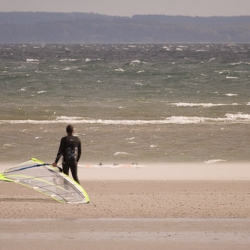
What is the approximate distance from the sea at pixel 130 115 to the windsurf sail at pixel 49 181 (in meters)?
4.99

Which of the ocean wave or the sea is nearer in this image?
the sea

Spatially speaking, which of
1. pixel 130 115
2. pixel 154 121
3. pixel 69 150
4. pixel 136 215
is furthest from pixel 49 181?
pixel 130 115

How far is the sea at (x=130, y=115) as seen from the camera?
59.3 ft

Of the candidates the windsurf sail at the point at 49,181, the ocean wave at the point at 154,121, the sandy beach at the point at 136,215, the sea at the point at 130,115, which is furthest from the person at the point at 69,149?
the ocean wave at the point at 154,121

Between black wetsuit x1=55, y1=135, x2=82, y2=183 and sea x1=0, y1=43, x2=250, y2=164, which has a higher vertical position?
sea x1=0, y1=43, x2=250, y2=164

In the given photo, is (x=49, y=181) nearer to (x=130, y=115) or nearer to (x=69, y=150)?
(x=69, y=150)

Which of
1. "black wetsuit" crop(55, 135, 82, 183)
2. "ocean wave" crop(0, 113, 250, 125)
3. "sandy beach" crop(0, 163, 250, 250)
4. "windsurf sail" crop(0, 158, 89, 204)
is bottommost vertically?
"sandy beach" crop(0, 163, 250, 250)

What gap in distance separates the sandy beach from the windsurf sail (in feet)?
0.55

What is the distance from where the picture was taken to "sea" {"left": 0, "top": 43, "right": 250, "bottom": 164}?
712 inches

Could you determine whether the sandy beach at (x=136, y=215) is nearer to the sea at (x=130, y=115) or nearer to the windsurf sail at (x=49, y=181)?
the windsurf sail at (x=49, y=181)

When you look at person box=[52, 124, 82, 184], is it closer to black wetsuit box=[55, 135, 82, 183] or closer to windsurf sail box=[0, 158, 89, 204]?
black wetsuit box=[55, 135, 82, 183]

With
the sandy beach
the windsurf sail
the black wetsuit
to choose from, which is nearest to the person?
the black wetsuit

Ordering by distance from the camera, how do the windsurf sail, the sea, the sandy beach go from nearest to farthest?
the sandy beach
the windsurf sail
the sea

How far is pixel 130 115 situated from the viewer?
27531 mm
